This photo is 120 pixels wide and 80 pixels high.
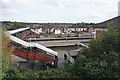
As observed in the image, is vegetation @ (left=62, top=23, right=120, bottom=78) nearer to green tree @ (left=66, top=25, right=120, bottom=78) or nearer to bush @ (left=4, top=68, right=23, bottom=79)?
green tree @ (left=66, top=25, right=120, bottom=78)

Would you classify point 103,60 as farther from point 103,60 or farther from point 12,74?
point 12,74

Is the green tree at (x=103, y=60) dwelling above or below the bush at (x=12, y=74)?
above

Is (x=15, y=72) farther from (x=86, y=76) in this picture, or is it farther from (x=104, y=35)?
(x=104, y=35)

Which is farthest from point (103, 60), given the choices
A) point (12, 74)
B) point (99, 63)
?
point (12, 74)

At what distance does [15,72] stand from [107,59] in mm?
5100

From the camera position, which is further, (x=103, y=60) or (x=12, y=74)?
(x=12, y=74)

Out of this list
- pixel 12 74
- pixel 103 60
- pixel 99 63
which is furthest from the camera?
pixel 12 74

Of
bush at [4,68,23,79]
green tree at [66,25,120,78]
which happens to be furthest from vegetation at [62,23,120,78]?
bush at [4,68,23,79]

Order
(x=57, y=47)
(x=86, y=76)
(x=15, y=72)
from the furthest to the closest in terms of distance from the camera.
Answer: (x=57, y=47), (x=15, y=72), (x=86, y=76)

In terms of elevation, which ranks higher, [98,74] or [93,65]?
[93,65]

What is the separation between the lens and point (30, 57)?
11141 mm

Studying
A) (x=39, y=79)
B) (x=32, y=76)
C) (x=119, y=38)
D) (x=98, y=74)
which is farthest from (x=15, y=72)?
(x=119, y=38)

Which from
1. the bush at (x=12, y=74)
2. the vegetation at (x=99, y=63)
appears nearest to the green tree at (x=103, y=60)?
the vegetation at (x=99, y=63)

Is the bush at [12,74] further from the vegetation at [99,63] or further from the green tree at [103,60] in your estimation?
the green tree at [103,60]
